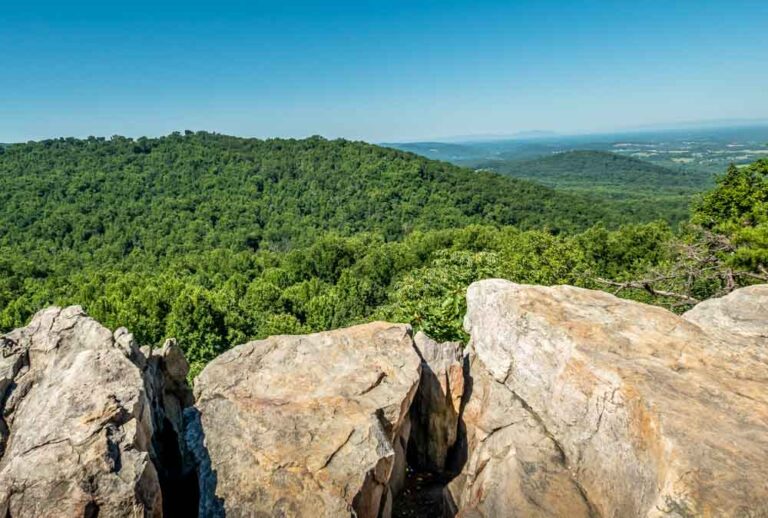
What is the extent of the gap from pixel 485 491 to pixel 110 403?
25.3ft

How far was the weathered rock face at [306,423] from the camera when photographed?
829cm

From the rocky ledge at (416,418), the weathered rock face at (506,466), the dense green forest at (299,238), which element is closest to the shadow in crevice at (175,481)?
the rocky ledge at (416,418)

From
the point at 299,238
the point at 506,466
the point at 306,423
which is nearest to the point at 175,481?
the point at 306,423

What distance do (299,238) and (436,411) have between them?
282 ft

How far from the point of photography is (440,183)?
386 feet

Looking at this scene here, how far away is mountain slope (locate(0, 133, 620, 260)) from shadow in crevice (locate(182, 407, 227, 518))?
78454 millimetres

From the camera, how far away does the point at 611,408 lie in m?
9.13

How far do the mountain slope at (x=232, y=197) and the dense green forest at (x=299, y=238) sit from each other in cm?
54

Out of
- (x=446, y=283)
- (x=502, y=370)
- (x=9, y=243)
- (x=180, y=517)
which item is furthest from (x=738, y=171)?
Result: (x=9, y=243)

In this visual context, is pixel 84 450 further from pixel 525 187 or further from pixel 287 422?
pixel 525 187

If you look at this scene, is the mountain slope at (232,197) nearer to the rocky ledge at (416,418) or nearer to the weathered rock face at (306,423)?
the weathered rock face at (306,423)

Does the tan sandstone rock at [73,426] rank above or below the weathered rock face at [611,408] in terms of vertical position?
above

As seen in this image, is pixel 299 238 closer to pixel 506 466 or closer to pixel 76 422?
pixel 506 466

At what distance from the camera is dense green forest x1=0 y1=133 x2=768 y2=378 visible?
78.6ft
